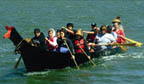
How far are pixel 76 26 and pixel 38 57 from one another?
11726mm

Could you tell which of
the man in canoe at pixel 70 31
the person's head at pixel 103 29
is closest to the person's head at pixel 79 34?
the man in canoe at pixel 70 31

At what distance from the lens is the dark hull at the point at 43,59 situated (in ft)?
46.9

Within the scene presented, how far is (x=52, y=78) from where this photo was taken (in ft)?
48.3

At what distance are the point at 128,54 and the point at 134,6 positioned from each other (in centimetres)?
1814

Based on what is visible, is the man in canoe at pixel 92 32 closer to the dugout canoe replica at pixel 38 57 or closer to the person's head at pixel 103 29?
the person's head at pixel 103 29

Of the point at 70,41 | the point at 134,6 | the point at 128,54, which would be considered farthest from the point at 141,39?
the point at 134,6

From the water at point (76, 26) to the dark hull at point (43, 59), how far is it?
23 centimetres

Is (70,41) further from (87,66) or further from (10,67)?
(10,67)

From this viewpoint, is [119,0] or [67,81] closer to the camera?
[67,81]

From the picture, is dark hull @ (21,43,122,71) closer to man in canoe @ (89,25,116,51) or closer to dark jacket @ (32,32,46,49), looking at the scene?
dark jacket @ (32,32,46,49)

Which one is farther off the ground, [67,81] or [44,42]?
[44,42]

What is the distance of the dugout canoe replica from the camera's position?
13828mm

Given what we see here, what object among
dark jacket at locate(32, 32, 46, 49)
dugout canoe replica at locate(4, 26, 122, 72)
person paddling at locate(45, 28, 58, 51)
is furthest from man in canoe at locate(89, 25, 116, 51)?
dark jacket at locate(32, 32, 46, 49)

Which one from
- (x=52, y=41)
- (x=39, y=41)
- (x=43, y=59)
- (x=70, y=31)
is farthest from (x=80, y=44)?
(x=39, y=41)
